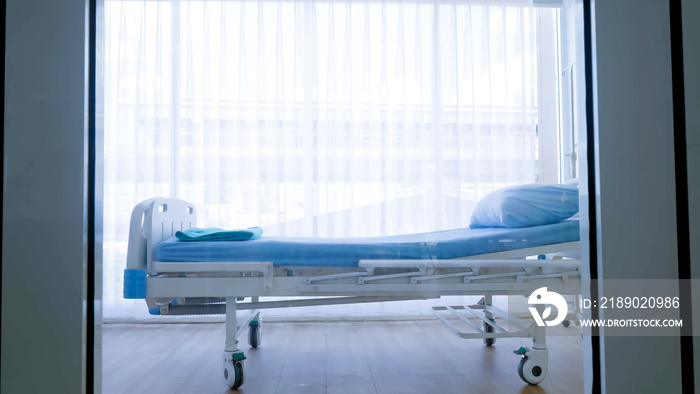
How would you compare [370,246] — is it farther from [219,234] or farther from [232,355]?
[232,355]

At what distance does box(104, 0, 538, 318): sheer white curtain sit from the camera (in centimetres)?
123

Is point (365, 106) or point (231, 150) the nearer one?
point (231, 150)

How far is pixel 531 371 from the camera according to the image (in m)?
1.44

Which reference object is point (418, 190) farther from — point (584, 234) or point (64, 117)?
point (64, 117)

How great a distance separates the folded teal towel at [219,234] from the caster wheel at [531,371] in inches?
33.5

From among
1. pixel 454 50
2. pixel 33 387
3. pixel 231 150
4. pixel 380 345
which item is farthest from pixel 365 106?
pixel 33 387

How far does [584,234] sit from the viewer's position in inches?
31.6

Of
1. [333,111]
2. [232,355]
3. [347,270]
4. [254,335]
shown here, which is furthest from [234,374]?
[333,111]

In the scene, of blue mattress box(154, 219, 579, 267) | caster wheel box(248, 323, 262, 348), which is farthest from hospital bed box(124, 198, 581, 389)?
caster wheel box(248, 323, 262, 348)

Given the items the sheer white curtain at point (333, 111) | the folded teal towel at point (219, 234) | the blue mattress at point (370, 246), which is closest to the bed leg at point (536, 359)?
the blue mattress at point (370, 246)

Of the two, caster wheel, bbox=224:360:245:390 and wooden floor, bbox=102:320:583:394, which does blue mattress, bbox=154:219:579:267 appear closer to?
wooden floor, bbox=102:320:583:394

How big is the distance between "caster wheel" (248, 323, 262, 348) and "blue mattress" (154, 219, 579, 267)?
0.45m

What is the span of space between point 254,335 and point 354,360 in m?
0.41

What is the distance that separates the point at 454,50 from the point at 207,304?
3.24 feet
